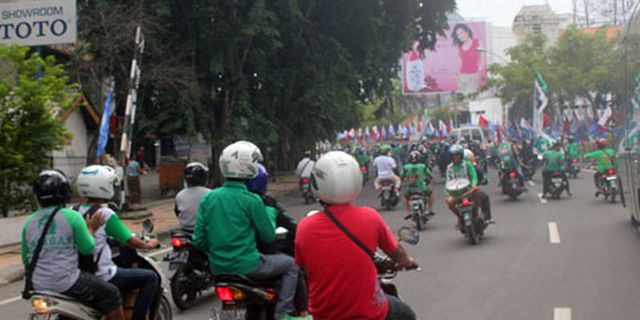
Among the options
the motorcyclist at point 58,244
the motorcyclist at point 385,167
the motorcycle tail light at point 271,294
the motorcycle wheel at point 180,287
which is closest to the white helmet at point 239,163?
the motorcycle tail light at point 271,294

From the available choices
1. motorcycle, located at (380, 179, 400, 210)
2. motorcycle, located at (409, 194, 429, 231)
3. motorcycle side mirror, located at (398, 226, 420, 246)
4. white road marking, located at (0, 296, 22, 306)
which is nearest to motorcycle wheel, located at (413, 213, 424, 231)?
motorcycle, located at (409, 194, 429, 231)

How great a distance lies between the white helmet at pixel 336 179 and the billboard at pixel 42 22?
45.5 feet

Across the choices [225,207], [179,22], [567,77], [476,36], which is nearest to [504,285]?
[225,207]

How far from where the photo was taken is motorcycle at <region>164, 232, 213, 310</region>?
8094mm

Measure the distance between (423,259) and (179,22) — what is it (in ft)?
53.0

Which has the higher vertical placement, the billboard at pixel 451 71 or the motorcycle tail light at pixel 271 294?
the billboard at pixel 451 71

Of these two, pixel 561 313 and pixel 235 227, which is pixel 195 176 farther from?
pixel 561 313

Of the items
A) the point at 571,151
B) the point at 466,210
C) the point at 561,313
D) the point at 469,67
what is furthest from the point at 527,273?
the point at 469,67

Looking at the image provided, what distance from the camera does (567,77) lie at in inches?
2007

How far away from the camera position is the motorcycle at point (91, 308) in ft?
16.0

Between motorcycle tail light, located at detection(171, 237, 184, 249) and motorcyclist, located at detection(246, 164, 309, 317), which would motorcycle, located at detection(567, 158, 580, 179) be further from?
motorcyclist, located at detection(246, 164, 309, 317)

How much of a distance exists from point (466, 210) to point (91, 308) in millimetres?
8301

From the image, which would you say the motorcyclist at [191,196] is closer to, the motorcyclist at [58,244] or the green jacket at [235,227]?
the green jacket at [235,227]

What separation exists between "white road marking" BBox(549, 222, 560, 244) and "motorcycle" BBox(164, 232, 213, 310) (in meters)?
6.50
